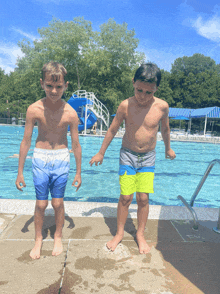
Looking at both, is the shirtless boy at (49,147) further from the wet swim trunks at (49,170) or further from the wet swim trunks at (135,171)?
the wet swim trunks at (135,171)

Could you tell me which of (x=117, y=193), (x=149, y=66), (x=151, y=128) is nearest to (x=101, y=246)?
(x=151, y=128)

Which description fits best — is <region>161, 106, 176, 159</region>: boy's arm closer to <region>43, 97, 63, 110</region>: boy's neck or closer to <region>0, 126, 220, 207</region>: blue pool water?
<region>43, 97, 63, 110</region>: boy's neck

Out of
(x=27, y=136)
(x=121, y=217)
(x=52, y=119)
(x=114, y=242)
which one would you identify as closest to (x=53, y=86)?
(x=52, y=119)

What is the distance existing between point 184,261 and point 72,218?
1439 millimetres

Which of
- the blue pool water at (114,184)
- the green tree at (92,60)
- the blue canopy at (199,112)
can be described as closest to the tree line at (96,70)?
the green tree at (92,60)

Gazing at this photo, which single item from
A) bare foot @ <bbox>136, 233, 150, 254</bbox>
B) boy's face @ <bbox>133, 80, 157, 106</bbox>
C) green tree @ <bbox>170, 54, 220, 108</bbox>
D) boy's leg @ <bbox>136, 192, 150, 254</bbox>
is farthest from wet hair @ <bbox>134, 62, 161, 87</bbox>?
green tree @ <bbox>170, 54, 220, 108</bbox>

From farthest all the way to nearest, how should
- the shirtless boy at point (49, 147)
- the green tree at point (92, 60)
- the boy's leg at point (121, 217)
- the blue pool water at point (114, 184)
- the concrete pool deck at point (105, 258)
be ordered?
the green tree at point (92, 60) < the blue pool water at point (114, 184) < the boy's leg at point (121, 217) < the shirtless boy at point (49, 147) < the concrete pool deck at point (105, 258)

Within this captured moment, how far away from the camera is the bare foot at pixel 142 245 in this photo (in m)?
2.36

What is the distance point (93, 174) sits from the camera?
8219 mm

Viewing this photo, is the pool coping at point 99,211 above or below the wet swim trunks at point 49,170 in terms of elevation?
below

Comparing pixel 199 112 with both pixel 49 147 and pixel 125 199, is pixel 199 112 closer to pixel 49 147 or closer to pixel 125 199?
pixel 125 199

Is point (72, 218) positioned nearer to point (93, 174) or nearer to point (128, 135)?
point (128, 135)

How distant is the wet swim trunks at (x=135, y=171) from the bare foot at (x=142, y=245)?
461 millimetres

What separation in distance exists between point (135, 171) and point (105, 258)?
893mm
